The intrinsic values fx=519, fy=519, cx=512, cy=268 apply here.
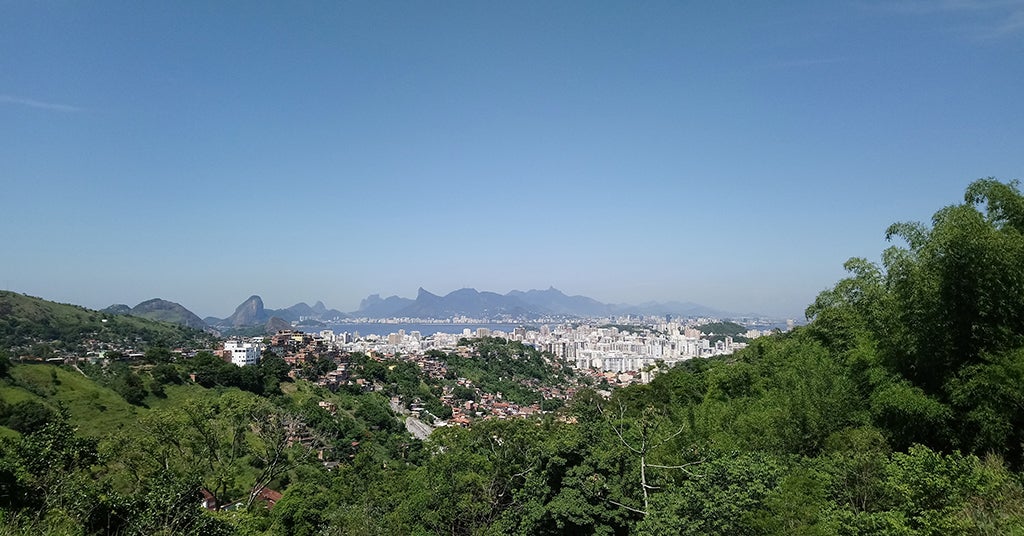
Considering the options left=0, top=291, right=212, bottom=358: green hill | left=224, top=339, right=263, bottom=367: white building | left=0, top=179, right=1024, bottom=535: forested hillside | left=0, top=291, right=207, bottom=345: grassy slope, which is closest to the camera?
left=0, top=179, right=1024, bottom=535: forested hillside

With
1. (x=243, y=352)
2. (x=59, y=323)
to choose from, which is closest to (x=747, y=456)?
(x=243, y=352)

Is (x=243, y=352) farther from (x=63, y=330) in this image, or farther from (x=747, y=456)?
(x=747, y=456)

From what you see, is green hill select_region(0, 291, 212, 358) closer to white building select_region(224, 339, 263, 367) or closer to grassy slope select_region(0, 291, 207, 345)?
grassy slope select_region(0, 291, 207, 345)

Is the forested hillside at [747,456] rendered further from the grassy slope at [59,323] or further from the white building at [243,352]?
the grassy slope at [59,323]

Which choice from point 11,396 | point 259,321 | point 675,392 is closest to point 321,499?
point 675,392

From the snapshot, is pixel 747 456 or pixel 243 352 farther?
pixel 243 352

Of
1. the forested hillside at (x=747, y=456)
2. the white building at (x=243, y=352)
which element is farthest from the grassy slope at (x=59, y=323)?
the forested hillside at (x=747, y=456)

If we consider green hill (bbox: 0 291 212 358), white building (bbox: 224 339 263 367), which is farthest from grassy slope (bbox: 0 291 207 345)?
white building (bbox: 224 339 263 367)

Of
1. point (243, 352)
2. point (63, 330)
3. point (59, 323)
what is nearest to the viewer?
point (243, 352)
